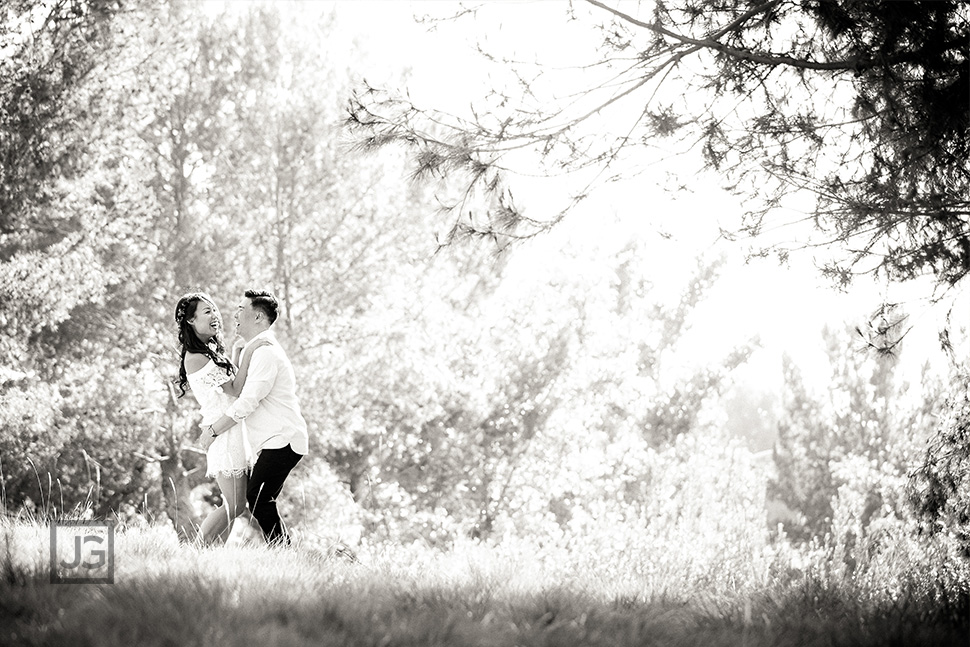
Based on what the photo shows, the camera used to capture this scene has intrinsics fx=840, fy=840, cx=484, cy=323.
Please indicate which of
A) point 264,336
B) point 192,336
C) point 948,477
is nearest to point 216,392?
point 192,336

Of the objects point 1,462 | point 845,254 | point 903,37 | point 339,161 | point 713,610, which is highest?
point 339,161

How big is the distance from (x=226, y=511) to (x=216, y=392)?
722 millimetres

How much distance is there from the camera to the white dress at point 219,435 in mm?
5070

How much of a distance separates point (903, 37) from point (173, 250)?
36.3ft

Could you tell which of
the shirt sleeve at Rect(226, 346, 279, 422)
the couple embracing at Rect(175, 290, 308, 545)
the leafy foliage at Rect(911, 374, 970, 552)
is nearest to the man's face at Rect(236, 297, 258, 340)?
the couple embracing at Rect(175, 290, 308, 545)

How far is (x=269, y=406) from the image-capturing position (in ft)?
16.4

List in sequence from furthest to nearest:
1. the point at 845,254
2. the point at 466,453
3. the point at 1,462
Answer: the point at 466,453 < the point at 1,462 < the point at 845,254

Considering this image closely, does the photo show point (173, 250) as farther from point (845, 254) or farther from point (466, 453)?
point (845, 254)

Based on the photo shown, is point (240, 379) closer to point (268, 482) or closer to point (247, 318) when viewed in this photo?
point (247, 318)

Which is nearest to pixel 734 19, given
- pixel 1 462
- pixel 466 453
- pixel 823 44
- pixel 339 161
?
pixel 823 44

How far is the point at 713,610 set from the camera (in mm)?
3719

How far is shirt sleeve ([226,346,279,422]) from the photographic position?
486cm

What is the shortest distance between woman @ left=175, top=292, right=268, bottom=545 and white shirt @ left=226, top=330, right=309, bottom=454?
14cm

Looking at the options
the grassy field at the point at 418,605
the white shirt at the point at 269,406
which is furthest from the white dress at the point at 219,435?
the grassy field at the point at 418,605
